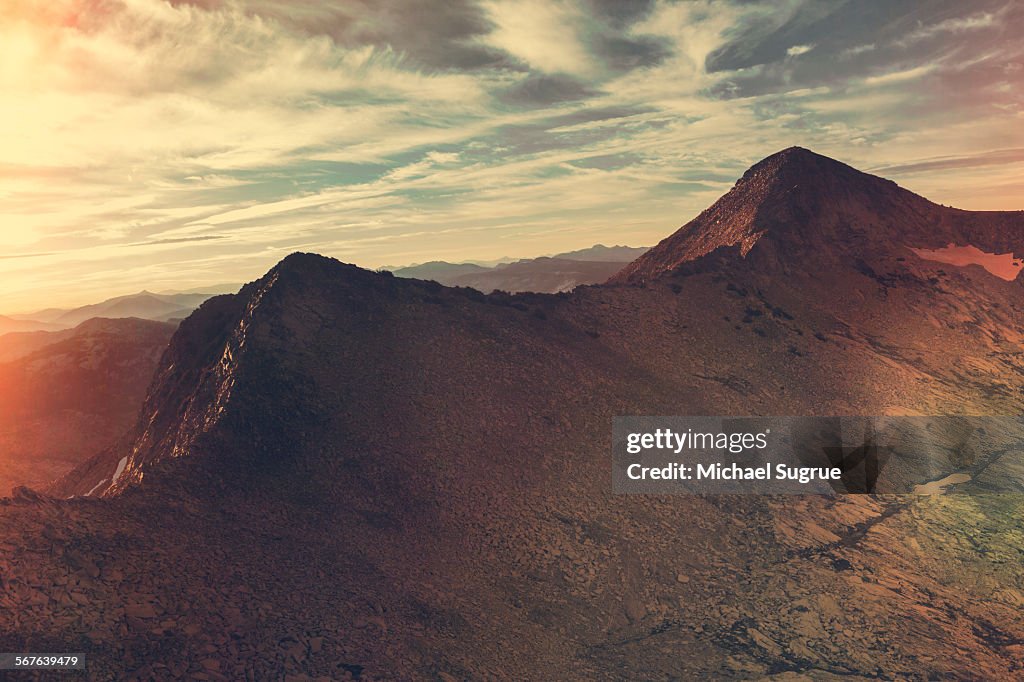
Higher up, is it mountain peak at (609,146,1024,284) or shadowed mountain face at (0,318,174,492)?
mountain peak at (609,146,1024,284)

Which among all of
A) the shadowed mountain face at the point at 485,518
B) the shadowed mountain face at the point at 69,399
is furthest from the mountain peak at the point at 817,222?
the shadowed mountain face at the point at 69,399

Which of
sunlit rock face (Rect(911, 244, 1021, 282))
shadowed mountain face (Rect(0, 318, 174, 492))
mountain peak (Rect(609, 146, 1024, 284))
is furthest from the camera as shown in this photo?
shadowed mountain face (Rect(0, 318, 174, 492))

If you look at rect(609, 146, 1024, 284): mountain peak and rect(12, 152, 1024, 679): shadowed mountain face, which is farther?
rect(609, 146, 1024, 284): mountain peak

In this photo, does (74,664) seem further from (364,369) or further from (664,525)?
(664,525)

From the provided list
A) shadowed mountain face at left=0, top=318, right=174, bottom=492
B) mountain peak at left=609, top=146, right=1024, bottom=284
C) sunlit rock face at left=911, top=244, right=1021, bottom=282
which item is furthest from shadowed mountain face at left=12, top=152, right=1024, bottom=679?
shadowed mountain face at left=0, top=318, right=174, bottom=492

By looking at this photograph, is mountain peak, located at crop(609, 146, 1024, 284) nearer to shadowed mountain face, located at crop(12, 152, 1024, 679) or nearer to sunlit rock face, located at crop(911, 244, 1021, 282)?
sunlit rock face, located at crop(911, 244, 1021, 282)

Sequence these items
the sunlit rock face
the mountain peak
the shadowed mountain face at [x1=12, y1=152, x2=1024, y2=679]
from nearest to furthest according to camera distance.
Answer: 1. the shadowed mountain face at [x1=12, y1=152, x2=1024, y2=679]
2. the mountain peak
3. the sunlit rock face
